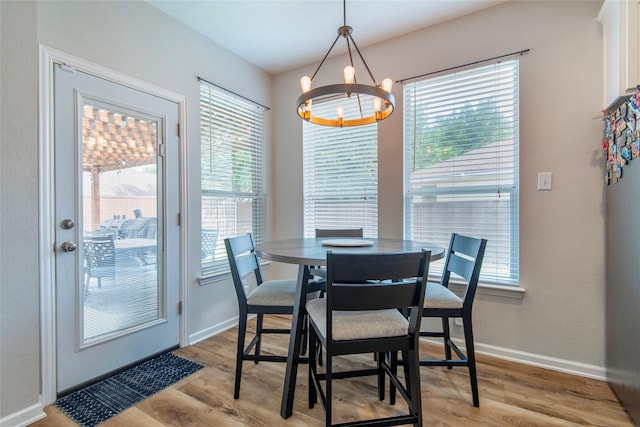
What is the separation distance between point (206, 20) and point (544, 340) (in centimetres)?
340

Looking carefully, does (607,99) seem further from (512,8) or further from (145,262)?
(145,262)

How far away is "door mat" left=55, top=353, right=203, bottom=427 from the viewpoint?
1606 mm

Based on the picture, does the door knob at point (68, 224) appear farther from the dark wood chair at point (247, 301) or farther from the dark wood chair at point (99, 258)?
the dark wood chair at point (247, 301)

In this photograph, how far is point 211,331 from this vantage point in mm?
2621

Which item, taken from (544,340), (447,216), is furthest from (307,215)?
(544,340)

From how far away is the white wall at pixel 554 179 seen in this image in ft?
6.25

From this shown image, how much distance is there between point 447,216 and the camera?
2.40m

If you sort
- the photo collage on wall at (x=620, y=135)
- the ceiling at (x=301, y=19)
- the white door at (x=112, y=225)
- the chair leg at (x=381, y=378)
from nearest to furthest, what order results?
the photo collage on wall at (x=620, y=135) → the chair leg at (x=381, y=378) → the white door at (x=112, y=225) → the ceiling at (x=301, y=19)

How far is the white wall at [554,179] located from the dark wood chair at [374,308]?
1.22 meters

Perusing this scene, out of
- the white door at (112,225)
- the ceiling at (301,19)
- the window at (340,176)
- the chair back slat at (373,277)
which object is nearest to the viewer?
the chair back slat at (373,277)

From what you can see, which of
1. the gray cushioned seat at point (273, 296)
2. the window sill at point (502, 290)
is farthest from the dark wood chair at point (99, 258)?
the window sill at point (502, 290)

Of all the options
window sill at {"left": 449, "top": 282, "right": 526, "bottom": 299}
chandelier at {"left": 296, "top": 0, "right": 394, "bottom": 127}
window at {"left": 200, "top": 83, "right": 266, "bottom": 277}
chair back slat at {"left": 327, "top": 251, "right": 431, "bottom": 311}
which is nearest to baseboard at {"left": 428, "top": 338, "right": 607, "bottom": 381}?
window sill at {"left": 449, "top": 282, "right": 526, "bottom": 299}

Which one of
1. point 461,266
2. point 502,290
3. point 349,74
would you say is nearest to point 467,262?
point 461,266

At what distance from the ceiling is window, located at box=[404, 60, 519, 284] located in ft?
1.52
